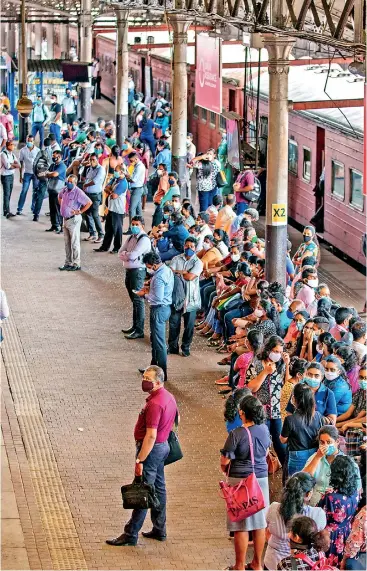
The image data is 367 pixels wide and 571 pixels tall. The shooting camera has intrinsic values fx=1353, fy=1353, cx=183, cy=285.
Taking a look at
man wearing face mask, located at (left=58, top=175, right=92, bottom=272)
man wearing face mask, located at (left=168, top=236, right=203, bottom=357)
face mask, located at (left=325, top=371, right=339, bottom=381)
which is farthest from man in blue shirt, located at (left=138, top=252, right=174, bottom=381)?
man wearing face mask, located at (left=58, top=175, right=92, bottom=272)

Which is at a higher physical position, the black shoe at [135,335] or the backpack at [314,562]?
the backpack at [314,562]

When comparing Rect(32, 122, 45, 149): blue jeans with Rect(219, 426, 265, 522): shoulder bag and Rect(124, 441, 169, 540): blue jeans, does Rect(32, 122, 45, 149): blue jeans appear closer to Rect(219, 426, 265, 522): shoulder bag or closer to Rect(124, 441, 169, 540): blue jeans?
Rect(124, 441, 169, 540): blue jeans

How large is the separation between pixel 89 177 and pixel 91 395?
8.88 metres

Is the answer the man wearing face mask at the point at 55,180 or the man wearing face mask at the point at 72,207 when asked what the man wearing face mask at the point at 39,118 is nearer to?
the man wearing face mask at the point at 55,180

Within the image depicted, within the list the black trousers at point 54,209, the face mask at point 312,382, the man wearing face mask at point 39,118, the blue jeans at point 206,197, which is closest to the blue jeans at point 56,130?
the man wearing face mask at point 39,118

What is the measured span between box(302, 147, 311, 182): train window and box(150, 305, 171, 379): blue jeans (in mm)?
9954

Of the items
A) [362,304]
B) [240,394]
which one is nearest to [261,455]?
[240,394]

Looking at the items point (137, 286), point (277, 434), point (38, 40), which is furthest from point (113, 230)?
point (38, 40)

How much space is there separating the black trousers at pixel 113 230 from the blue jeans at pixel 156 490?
40.7ft

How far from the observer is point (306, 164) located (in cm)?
Result: 2586

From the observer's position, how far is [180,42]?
83.9ft

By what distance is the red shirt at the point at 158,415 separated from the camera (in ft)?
36.5

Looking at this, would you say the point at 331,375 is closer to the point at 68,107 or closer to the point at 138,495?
the point at 138,495

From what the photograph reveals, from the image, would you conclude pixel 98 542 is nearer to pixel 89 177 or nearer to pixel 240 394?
pixel 240 394
